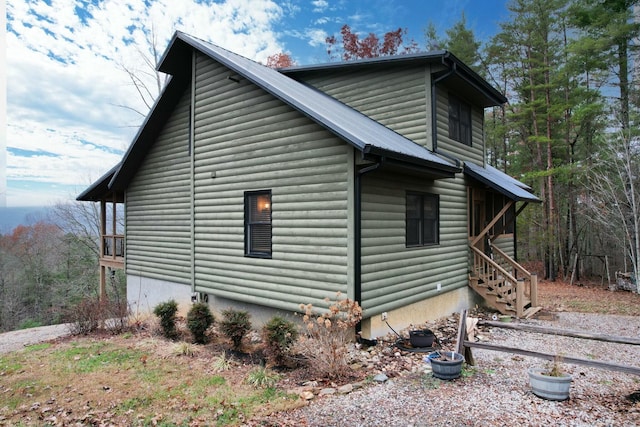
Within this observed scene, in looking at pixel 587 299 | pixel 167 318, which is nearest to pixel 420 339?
pixel 167 318

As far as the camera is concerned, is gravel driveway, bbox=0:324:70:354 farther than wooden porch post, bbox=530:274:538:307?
No

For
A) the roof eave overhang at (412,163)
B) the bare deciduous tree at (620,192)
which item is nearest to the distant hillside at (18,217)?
the roof eave overhang at (412,163)

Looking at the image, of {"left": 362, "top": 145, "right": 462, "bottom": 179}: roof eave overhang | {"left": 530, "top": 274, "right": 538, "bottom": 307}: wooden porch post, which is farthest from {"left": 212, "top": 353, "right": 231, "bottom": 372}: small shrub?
{"left": 530, "top": 274, "right": 538, "bottom": 307}: wooden porch post

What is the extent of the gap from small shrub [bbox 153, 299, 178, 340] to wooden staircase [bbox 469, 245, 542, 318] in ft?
Answer: 24.6

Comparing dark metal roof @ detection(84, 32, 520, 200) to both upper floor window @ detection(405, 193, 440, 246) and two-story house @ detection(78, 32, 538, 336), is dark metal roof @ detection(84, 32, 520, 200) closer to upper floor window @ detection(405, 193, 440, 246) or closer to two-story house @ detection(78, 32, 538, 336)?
two-story house @ detection(78, 32, 538, 336)

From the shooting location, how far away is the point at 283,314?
7863 mm

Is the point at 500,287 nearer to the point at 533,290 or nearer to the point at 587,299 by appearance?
the point at 533,290

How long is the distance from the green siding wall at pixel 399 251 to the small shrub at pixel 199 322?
10.6ft

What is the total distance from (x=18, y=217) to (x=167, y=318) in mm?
41904

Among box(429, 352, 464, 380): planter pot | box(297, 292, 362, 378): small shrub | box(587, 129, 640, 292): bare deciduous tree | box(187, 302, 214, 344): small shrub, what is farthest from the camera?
box(587, 129, 640, 292): bare deciduous tree

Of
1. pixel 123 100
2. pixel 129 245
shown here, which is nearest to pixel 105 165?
pixel 123 100

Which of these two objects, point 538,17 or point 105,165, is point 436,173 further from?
point 105,165

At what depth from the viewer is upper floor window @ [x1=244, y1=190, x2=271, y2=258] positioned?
802 cm

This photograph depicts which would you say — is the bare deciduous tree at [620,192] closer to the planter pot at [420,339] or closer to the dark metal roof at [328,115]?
the dark metal roof at [328,115]
